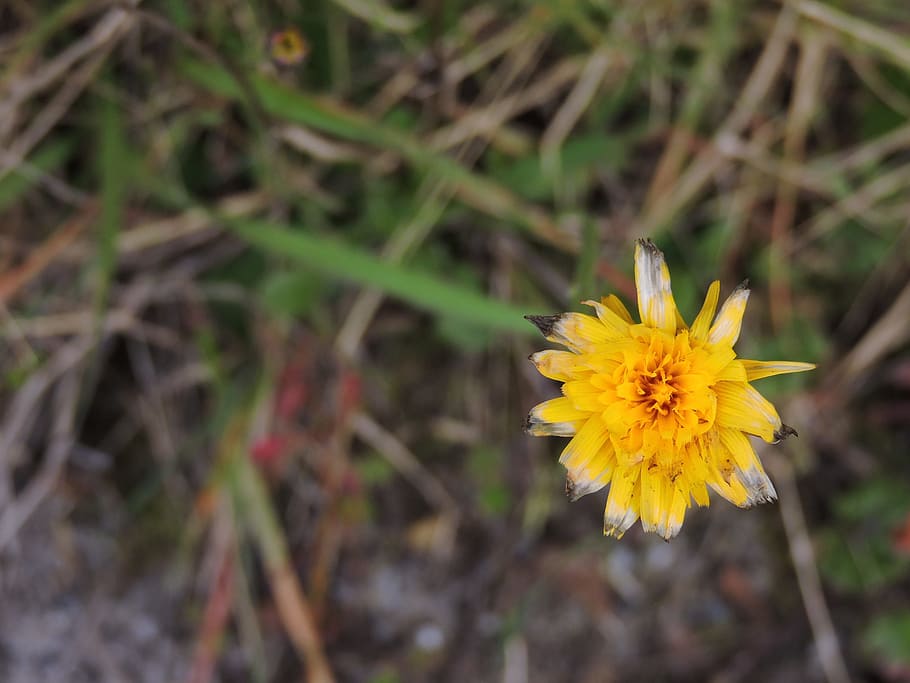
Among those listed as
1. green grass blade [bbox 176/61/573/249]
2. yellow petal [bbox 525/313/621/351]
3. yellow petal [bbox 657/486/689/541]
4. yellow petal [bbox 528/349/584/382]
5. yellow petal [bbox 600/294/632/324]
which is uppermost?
green grass blade [bbox 176/61/573/249]

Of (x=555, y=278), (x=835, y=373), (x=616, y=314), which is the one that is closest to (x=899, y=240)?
(x=835, y=373)

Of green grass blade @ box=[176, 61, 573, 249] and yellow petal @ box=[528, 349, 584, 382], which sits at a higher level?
green grass blade @ box=[176, 61, 573, 249]

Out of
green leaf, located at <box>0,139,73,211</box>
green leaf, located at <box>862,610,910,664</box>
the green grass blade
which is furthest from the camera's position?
green leaf, located at <box>862,610,910,664</box>

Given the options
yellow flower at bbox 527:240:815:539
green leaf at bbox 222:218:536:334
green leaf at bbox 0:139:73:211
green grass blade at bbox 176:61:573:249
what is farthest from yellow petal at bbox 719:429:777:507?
green leaf at bbox 0:139:73:211

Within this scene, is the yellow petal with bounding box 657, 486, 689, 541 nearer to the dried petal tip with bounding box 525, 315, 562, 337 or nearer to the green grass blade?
the dried petal tip with bounding box 525, 315, 562, 337

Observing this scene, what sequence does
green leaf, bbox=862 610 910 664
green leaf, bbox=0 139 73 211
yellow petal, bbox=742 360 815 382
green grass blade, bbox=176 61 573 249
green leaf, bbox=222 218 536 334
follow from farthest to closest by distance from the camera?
green leaf, bbox=862 610 910 664
green leaf, bbox=0 139 73 211
green grass blade, bbox=176 61 573 249
green leaf, bbox=222 218 536 334
yellow petal, bbox=742 360 815 382

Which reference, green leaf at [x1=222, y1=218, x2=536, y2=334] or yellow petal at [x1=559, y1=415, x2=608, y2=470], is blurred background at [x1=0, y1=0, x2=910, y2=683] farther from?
yellow petal at [x1=559, y1=415, x2=608, y2=470]

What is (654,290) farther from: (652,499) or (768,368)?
(652,499)

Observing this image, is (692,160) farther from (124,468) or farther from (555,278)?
(124,468)

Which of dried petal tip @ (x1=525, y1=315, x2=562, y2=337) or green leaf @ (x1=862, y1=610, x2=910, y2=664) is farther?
green leaf @ (x1=862, y1=610, x2=910, y2=664)

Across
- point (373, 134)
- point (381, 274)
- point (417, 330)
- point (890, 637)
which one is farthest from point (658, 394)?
point (890, 637)
